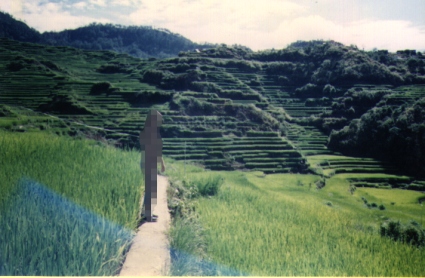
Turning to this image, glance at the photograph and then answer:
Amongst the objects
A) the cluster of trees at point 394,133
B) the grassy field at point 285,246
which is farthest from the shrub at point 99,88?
the cluster of trees at point 394,133

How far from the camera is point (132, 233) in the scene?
264 centimetres

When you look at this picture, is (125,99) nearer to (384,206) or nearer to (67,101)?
(67,101)

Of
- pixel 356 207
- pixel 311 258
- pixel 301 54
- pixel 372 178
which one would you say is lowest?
pixel 356 207

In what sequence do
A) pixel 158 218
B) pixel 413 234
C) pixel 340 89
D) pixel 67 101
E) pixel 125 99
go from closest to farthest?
pixel 158 218
pixel 413 234
pixel 67 101
pixel 125 99
pixel 340 89

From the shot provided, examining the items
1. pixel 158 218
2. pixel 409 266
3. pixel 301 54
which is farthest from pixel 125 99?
pixel 409 266

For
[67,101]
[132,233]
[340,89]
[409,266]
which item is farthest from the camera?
Result: [340,89]

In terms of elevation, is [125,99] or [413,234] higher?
[125,99]

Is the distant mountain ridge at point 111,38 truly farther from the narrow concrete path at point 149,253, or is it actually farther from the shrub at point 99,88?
the narrow concrete path at point 149,253

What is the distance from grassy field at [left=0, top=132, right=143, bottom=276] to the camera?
6.79ft

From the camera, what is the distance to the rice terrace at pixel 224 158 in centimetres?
263

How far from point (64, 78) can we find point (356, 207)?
30.9 feet

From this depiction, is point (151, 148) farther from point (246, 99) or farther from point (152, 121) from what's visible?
point (246, 99)

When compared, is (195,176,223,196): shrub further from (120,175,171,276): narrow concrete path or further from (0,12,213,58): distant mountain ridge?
(0,12,213,58): distant mountain ridge

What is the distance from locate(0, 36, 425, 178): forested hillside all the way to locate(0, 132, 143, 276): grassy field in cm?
506
